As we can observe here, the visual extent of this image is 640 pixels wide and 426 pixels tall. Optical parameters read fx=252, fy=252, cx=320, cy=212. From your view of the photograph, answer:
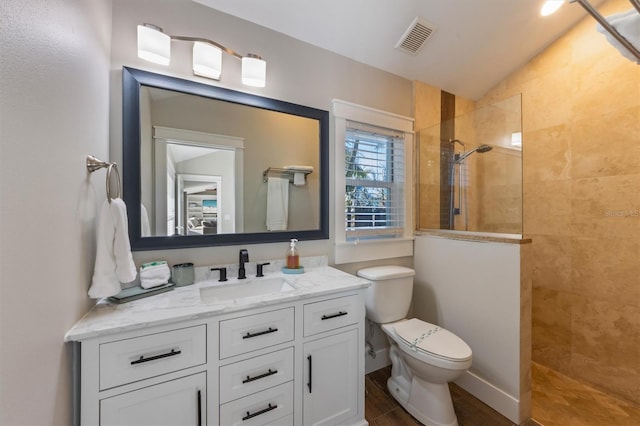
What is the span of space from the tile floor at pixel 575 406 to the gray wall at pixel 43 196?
2.39 metres

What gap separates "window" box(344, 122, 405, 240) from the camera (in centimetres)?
190

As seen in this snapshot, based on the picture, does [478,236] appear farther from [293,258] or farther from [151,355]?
[151,355]

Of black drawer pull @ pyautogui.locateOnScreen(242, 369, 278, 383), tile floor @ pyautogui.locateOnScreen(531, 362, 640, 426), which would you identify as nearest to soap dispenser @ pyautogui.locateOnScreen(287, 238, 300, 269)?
black drawer pull @ pyautogui.locateOnScreen(242, 369, 278, 383)

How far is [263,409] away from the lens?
1.11m

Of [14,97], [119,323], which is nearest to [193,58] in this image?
[14,97]

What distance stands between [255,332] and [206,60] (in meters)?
1.41

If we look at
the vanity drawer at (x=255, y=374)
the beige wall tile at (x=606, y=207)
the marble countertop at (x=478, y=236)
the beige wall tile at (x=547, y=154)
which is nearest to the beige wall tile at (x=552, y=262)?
the beige wall tile at (x=606, y=207)

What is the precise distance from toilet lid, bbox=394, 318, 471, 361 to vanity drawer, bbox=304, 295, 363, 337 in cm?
40

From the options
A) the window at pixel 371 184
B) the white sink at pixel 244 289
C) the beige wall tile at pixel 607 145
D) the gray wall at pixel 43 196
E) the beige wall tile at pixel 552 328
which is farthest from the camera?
the beige wall tile at pixel 552 328

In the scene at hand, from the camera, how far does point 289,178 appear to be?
168 cm

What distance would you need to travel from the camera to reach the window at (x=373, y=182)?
1899mm

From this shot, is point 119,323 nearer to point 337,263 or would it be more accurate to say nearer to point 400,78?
point 337,263

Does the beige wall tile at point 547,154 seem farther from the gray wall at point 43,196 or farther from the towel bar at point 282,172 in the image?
the gray wall at point 43,196

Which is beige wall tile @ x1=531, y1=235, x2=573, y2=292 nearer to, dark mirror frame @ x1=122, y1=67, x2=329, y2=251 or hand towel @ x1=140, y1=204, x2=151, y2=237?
dark mirror frame @ x1=122, y1=67, x2=329, y2=251
